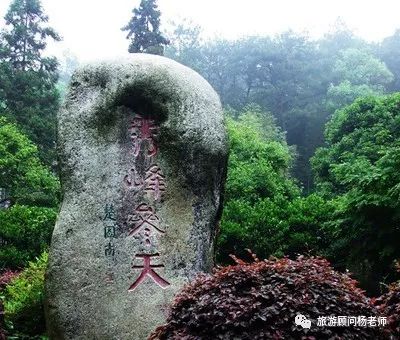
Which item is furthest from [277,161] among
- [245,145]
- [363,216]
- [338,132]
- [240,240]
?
[363,216]

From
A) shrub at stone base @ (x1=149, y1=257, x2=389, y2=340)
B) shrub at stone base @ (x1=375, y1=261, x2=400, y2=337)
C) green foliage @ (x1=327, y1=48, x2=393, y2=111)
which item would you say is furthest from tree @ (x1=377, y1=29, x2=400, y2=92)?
shrub at stone base @ (x1=149, y1=257, x2=389, y2=340)

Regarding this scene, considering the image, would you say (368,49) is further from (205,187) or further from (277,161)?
(205,187)

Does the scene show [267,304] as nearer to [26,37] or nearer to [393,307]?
[393,307]

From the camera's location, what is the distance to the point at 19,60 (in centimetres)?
1947

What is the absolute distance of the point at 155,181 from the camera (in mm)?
5188

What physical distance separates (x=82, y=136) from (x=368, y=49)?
1269 inches

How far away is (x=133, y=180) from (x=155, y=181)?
22cm

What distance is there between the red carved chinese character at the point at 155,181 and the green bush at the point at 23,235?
5147mm

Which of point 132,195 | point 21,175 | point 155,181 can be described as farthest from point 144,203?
point 21,175

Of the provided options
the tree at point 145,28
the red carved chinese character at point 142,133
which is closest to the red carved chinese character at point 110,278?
the red carved chinese character at point 142,133

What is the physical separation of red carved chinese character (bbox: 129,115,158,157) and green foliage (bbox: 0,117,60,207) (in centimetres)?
911

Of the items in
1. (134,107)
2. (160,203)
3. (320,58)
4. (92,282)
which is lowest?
(92,282)

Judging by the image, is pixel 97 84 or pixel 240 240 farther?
pixel 240 240

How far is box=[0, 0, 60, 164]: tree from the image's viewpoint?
58.8ft
